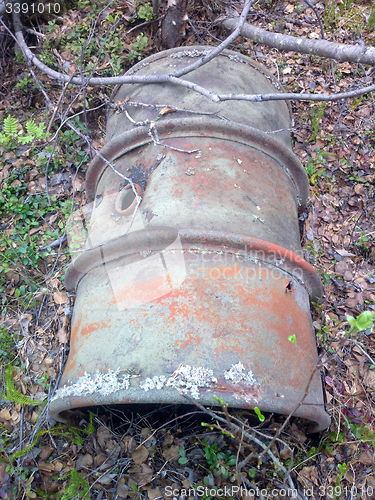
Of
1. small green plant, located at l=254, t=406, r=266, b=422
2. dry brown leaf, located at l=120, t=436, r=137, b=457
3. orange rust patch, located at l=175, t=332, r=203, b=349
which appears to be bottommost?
dry brown leaf, located at l=120, t=436, r=137, b=457

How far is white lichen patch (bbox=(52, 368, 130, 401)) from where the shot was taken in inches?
58.2

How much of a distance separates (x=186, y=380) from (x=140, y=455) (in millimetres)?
933

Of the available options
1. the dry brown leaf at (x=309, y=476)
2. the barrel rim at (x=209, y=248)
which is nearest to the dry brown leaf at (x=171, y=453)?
the dry brown leaf at (x=309, y=476)

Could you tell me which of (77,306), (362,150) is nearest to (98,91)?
(77,306)

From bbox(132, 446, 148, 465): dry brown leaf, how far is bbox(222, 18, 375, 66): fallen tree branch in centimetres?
280

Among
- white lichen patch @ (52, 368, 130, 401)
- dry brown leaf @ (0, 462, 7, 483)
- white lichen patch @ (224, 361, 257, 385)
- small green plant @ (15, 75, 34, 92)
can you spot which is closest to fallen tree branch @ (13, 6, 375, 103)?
small green plant @ (15, 75, 34, 92)

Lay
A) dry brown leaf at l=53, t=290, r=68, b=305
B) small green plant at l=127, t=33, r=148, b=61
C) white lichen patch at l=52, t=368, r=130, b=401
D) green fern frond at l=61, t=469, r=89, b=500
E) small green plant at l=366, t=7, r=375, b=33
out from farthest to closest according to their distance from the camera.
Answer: small green plant at l=366, t=7, r=375, b=33 → small green plant at l=127, t=33, r=148, b=61 → dry brown leaf at l=53, t=290, r=68, b=305 → green fern frond at l=61, t=469, r=89, b=500 → white lichen patch at l=52, t=368, r=130, b=401

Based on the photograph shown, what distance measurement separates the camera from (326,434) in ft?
6.97

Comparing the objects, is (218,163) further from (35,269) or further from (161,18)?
(161,18)

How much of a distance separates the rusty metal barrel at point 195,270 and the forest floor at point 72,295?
0.85 ft

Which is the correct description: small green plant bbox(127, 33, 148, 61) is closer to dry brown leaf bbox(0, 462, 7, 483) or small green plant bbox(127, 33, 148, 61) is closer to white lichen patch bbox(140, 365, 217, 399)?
Result: white lichen patch bbox(140, 365, 217, 399)

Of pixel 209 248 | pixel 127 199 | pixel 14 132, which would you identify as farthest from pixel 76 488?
pixel 14 132

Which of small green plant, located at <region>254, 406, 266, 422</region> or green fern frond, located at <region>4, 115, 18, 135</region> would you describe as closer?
small green plant, located at <region>254, 406, 266, 422</region>

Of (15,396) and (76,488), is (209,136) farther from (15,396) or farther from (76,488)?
(76,488)
